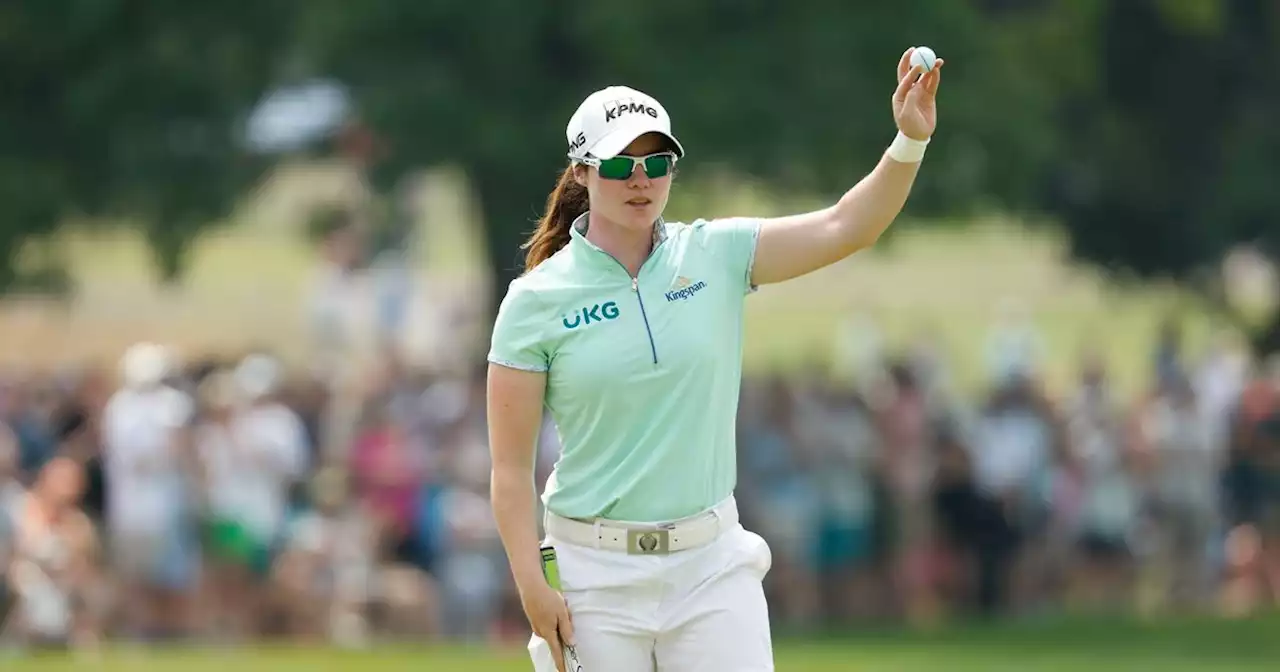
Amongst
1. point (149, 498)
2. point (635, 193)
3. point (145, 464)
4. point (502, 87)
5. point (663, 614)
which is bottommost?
point (663, 614)

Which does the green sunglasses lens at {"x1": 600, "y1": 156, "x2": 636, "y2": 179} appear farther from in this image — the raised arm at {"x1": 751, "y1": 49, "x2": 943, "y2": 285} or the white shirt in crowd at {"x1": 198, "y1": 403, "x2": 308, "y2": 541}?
the white shirt in crowd at {"x1": 198, "y1": 403, "x2": 308, "y2": 541}

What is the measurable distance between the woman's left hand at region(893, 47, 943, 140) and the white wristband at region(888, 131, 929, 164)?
0.04 feet

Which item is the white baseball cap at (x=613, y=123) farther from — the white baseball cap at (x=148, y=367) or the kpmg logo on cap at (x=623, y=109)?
the white baseball cap at (x=148, y=367)

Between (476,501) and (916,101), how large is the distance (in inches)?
393

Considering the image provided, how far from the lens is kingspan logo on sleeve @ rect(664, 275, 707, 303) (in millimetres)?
5906

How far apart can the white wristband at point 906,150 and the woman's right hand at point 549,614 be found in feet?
4.46

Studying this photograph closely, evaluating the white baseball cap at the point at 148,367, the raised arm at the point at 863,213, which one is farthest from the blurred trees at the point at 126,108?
the raised arm at the point at 863,213

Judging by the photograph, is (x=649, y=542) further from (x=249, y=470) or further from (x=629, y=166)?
(x=249, y=470)

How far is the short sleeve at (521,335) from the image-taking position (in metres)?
5.89

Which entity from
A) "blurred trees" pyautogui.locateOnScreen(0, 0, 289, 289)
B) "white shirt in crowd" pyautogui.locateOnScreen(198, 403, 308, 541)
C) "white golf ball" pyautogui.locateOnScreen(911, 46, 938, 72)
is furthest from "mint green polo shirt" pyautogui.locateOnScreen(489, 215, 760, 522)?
"blurred trees" pyautogui.locateOnScreen(0, 0, 289, 289)

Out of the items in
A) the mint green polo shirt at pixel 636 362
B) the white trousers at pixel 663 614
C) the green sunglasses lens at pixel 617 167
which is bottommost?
the white trousers at pixel 663 614

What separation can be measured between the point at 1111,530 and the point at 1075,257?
18.6 feet

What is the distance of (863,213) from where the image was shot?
596 cm

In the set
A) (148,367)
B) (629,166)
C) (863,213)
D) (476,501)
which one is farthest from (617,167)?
(148,367)
